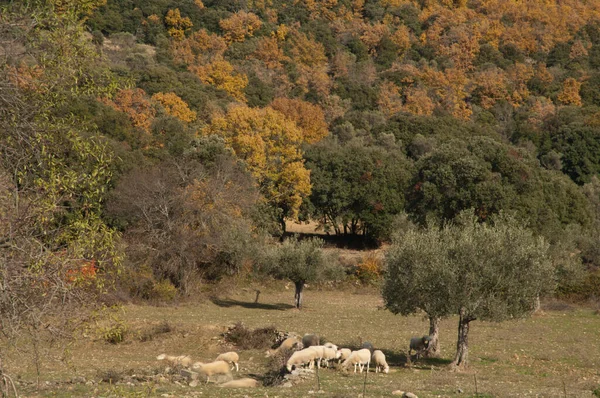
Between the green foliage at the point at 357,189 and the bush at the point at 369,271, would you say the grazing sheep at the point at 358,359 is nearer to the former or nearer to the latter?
the bush at the point at 369,271

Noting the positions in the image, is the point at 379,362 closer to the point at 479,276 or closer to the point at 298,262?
the point at 479,276

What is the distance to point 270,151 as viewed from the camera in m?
71.9

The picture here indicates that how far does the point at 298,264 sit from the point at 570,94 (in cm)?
11238

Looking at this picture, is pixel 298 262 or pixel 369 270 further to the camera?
pixel 369 270

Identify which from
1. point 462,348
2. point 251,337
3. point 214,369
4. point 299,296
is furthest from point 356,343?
point 299,296

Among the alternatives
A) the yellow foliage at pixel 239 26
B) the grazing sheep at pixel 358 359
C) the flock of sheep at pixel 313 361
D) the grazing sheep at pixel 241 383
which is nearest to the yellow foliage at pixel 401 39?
the yellow foliage at pixel 239 26

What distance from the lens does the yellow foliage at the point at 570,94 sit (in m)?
141

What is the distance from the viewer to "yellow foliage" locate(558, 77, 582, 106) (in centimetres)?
14062

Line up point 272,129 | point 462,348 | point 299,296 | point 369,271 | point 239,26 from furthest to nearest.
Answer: point 239,26 → point 272,129 → point 369,271 → point 299,296 → point 462,348

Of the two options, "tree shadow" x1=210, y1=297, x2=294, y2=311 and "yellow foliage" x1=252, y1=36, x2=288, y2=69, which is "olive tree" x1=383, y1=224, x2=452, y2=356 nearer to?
"tree shadow" x1=210, y1=297, x2=294, y2=311

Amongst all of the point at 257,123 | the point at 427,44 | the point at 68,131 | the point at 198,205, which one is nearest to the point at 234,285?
the point at 198,205

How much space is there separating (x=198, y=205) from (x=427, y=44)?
13304 cm

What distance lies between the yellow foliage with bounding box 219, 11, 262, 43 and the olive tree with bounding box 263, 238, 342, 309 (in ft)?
389

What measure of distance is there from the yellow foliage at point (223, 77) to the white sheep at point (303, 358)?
100 m
